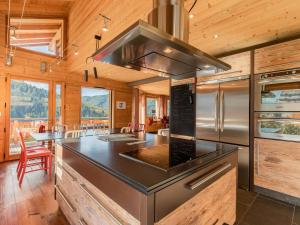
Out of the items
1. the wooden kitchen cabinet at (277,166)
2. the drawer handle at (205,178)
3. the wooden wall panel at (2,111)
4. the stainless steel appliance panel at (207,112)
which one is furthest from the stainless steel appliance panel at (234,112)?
the wooden wall panel at (2,111)

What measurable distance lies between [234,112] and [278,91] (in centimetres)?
70

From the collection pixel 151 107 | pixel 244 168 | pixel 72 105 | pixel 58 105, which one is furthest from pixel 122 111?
pixel 244 168

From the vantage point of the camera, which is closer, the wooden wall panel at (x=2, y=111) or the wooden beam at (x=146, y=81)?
the wooden wall panel at (x=2, y=111)

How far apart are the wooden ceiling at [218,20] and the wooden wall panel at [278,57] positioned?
0.83ft

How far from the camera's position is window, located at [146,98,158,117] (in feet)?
33.3

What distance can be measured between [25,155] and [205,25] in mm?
3688

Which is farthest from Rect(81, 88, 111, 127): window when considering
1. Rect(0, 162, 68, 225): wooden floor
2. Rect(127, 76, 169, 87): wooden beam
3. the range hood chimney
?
the range hood chimney

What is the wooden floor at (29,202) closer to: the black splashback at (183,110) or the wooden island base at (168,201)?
the wooden island base at (168,201)

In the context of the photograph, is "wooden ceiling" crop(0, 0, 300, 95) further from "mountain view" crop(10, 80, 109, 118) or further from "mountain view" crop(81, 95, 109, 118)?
"mountain view" crop(81, 95, 109, 118)

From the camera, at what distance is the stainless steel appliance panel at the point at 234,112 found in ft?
9.37

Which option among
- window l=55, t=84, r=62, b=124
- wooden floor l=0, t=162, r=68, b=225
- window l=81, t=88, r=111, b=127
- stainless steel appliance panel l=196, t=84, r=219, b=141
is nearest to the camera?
wooden floor l=0, t=162, r=68, b=225

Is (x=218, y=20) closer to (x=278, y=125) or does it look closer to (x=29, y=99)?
(x=278, y=125)

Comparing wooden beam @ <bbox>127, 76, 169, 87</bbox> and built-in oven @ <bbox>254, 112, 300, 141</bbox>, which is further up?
wooden beam @ <bbox>127, 76, 169, 87</bbox>

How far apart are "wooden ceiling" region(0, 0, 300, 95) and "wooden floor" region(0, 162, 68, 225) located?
9.83 ft
